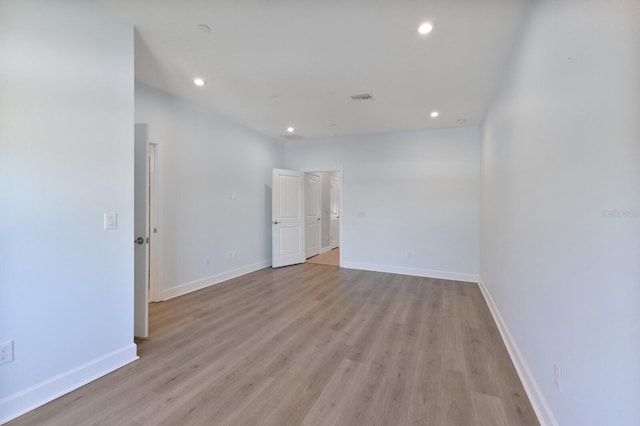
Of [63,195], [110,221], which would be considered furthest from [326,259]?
[63,195]

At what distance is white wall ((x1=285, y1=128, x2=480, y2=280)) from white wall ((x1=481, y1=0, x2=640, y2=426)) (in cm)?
284

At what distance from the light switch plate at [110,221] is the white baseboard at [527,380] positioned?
309 centimetres

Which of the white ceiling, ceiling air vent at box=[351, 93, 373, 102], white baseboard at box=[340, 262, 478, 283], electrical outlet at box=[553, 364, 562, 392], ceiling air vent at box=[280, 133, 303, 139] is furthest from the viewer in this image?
ceiling air vent at box=[280, 133, 303, 139]

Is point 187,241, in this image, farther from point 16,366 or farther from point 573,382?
point 573,382

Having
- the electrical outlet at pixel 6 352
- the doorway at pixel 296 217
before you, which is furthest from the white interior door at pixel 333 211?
the electrical outlet at pixel 6 352

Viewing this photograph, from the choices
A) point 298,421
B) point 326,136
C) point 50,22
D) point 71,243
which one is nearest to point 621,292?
point 298,421

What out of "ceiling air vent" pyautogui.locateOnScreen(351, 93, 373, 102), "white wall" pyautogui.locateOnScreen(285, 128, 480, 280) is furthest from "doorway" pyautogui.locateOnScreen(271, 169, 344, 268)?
"ceiling air vent" pyautogui.locateOnScreen(351, 93, 373, 102)

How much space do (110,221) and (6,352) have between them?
36.9 inches

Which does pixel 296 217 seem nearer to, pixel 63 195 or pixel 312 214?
pixel 312 214

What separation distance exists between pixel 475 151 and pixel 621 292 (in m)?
4.38

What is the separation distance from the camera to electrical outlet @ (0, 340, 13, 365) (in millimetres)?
1608

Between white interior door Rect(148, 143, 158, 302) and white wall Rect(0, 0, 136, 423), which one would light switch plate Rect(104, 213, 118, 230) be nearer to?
white wall Rect(0, 0, 136, 423)

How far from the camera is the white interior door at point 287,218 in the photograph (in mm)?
5645

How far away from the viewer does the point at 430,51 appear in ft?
8.32
